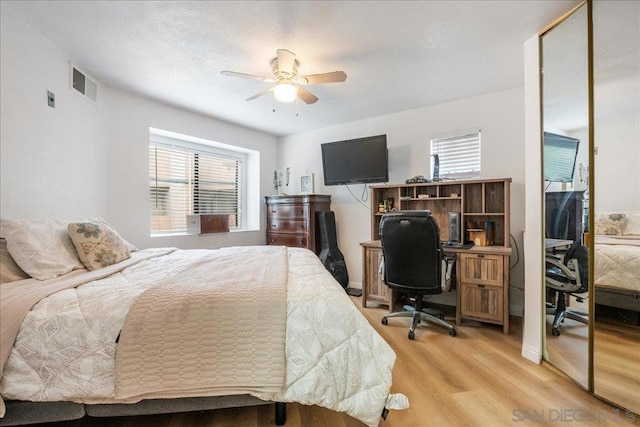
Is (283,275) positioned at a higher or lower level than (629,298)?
higher

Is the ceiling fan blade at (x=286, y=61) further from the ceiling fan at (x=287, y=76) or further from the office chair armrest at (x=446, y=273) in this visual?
the office chair armrest at (x=446, y=273)

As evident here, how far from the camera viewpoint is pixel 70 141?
2297mm

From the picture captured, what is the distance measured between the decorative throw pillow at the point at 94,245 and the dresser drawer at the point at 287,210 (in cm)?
228

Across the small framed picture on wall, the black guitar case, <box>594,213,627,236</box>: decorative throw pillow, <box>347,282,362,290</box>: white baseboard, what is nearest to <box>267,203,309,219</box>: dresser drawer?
the black guitar case

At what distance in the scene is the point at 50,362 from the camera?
111cm

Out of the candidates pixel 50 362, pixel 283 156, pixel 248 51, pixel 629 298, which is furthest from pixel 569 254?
pixel 283 156

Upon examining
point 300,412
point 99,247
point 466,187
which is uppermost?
point 466,187

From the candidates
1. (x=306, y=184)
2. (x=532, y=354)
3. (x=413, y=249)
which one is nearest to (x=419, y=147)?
(x=413, y=249)

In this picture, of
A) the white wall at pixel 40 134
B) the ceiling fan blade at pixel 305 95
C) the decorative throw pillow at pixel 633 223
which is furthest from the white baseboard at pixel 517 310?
the white wall at pixel 40 134

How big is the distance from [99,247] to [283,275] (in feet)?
4.30

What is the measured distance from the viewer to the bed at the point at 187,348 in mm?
1107

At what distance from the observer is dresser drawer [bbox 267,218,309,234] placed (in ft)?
12.7

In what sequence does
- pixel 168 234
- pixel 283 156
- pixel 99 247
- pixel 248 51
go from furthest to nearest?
pixel 283 156
pixel 168 234
pixel 248 51
pixel 99 247

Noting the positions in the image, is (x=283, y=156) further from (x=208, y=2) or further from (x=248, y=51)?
(x=208, y=2)
